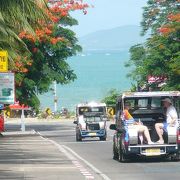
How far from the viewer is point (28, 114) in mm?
109000

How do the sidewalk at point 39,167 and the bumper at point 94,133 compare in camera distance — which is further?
the bumper at point 94,133

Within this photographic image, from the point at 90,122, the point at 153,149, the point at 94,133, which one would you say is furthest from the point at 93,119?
the point at 153,149

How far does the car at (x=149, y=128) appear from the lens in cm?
2528

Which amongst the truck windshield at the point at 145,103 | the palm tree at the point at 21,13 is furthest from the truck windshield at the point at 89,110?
the palm tree at the point at 21,13

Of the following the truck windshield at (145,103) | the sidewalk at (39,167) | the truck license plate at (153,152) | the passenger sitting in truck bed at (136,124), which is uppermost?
the truck windshield at (145,103)

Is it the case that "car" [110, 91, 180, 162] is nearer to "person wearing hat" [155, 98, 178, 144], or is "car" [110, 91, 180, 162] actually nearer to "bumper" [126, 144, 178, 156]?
"bumper" [126, 144, 178, 156]

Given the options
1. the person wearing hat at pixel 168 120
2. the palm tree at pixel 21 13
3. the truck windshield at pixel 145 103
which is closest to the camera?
the palm tree at pixel 21 13

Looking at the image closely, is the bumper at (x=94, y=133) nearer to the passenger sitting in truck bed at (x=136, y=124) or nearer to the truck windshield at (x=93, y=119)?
the truck windshield at (x=93, y=119)

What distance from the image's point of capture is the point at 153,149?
2533 centimetres

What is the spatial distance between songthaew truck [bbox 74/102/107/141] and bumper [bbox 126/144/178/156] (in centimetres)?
2051

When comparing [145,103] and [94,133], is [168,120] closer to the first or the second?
[145,103]

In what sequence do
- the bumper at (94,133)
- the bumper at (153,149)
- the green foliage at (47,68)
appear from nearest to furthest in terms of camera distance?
the bumper at (153,149) < the bumper at (94,133) < the green foliage at (47,68)

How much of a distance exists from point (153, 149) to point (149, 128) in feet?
4.11

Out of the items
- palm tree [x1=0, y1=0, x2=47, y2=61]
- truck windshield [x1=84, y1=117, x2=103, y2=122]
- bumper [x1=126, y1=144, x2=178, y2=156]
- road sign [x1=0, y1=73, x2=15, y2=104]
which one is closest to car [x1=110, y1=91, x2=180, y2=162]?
bumper [x1=126, y1=144, x2=178, y2=156]
